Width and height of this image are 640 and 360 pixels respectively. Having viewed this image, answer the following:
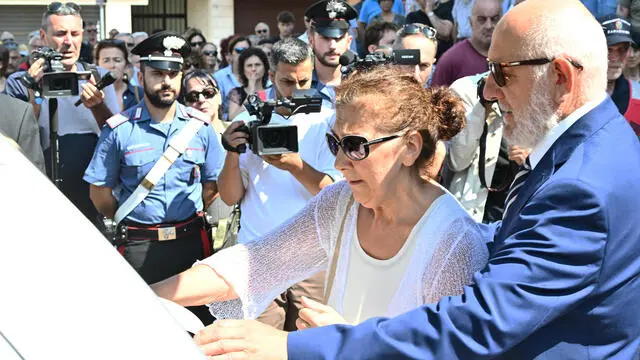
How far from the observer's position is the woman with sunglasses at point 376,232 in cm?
225

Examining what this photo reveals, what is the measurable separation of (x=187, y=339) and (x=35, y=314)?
26 centimetres

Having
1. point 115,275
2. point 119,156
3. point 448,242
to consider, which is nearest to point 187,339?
point 115,275

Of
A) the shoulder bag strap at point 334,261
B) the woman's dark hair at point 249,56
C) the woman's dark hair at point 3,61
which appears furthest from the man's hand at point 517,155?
the woman's dark hair at point 249,56

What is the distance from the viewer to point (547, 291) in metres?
1.78

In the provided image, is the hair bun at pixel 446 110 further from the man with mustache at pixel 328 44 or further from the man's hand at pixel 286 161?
the man with mustache at pixel 328 44

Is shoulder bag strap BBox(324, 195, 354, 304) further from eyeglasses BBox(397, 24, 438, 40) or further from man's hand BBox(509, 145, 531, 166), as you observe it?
eyeglasses BBox(397, 24, 438, 40)

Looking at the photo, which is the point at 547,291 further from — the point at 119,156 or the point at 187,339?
the point at 119,156

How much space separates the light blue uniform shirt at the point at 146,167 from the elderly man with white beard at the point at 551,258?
116 inches

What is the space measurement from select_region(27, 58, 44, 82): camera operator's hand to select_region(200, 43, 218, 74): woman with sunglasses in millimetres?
5850

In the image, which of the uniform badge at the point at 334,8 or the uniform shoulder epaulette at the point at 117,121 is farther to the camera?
the uniform badge at the point at 334,8

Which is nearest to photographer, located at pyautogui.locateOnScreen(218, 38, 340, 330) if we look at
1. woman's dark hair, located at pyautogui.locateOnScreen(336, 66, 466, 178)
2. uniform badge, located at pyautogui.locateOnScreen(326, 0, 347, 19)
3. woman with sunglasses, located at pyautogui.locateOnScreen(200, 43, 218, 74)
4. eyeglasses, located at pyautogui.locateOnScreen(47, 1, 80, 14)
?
uniform badge, located at pyautogui.locateOnScreen(326, 0, 347, 19)

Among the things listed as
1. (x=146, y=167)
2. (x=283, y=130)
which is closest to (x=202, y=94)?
(x=146, y=167)

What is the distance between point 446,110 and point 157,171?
2.59 meters

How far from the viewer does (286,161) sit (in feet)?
12.8
